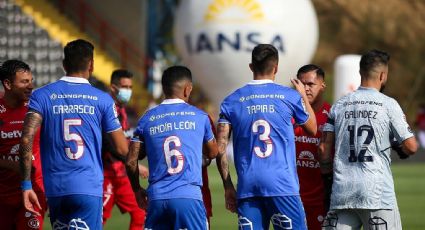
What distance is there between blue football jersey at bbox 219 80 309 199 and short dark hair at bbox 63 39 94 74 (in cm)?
140

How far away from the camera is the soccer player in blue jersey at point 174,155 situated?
32.8ft

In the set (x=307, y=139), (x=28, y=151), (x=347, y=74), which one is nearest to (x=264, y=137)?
(x=307, y=139)

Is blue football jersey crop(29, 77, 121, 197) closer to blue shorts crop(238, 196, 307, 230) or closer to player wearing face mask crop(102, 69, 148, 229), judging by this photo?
blue shorts crop(238, 196, 307, 230)

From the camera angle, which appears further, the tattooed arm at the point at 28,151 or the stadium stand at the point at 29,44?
the stadium stand at the point at 29,44

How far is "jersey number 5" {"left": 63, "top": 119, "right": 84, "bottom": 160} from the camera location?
1016 cm

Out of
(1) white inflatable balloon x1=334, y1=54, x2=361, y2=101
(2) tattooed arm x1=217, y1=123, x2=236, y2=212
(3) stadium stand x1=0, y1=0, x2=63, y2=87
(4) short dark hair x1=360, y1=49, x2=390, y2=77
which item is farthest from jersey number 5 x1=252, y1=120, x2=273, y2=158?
(3) stadium stand x1=0, y1=0, x2=63, y2=87

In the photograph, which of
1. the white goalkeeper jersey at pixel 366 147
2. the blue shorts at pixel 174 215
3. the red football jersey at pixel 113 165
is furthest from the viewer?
the red football jersey at pixel 113 165

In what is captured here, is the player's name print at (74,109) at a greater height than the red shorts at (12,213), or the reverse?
the player's name print at (74,109)

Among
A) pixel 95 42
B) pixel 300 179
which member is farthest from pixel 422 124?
pixel 300 179

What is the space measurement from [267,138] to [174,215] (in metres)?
1.11

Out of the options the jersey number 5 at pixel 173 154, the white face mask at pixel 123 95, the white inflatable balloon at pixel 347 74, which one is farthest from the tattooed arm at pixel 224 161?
the white inflatable balloon at pixel 347 74

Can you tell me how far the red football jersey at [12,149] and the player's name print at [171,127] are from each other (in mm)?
1995

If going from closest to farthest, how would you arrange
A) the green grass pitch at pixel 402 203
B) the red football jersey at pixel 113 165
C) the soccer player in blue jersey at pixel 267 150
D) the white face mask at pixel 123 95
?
1. the soccer player in blue jersey at pixel 267 150
2. the red football jersey at pixel 113 165
3. the white face mask at pixel 123 95
4. the green grass pitch at pixel 402 203

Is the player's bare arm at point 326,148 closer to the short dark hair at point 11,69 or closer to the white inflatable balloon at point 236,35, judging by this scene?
the short dark hair at point 11,69
